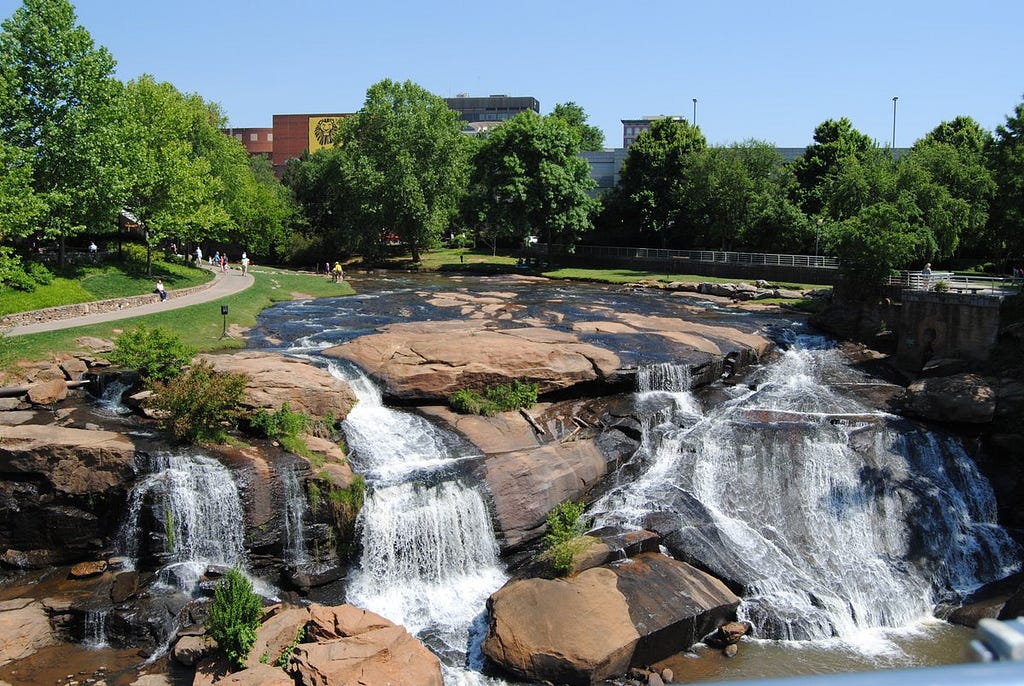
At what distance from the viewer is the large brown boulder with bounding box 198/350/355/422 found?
861 inches

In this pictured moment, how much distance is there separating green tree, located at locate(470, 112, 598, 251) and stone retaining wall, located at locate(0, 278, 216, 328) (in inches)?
1138

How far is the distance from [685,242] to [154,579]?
5911 cm

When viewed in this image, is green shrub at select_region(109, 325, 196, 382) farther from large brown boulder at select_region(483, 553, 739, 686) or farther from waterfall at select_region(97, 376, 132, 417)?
large brown boulder at select_region(483, 553, 739, 686)

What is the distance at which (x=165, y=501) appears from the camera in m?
18.4

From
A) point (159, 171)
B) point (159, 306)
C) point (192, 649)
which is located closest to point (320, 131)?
point (159, 171)

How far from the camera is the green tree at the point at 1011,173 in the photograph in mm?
32594

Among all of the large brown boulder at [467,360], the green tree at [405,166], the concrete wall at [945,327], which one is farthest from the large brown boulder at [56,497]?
the green tree at [405,166]

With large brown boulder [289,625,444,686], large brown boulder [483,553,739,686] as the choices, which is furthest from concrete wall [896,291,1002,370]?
large brown boulder [289,625,444,686]

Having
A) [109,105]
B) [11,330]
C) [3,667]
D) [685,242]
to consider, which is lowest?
[3,667]

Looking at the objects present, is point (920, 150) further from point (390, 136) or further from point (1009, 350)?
point (390, 136)

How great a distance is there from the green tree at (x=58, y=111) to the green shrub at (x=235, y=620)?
24.3 metres

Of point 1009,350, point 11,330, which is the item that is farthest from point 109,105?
point 1009,350

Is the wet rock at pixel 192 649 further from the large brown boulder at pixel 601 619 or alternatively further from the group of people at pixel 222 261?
the group of people at pixel 222 261

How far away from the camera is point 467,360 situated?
1005 inches
